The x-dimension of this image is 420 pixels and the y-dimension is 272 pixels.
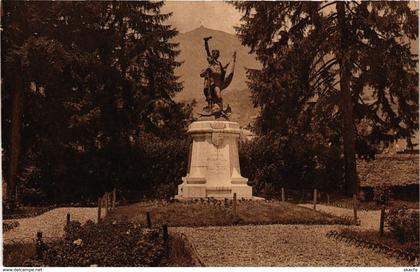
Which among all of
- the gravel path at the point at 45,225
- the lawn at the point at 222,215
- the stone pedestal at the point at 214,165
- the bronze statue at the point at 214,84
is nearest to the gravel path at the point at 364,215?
the lawn at the point at 222,215

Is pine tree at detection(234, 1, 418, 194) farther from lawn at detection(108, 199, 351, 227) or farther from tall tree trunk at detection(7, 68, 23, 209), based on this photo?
tall tree trunk at detection(7, 68, 23, 209)

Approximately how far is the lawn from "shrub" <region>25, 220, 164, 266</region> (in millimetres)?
2968

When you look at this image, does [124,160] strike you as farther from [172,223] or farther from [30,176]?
[172,223]

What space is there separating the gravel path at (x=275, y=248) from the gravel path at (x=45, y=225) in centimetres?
305

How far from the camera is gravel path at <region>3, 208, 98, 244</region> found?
11.4 m

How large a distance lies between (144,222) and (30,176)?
1115 cm

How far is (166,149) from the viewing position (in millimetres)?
22766

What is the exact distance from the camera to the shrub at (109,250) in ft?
27.1

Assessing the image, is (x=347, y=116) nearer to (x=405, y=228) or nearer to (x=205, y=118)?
(x=205, y=118)

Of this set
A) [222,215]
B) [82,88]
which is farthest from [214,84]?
[82,88]

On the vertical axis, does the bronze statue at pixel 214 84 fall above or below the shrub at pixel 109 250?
above

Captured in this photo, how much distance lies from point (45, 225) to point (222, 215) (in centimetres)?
461

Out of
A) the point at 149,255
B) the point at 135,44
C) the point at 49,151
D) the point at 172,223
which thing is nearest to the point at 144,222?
the point at 172,223

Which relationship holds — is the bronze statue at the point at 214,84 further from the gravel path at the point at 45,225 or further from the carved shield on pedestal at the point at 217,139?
the gravel path at the point at 45,225
